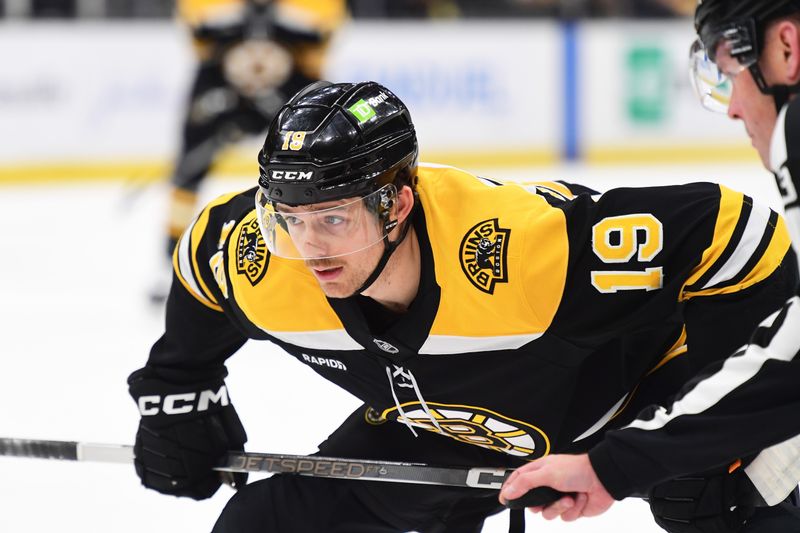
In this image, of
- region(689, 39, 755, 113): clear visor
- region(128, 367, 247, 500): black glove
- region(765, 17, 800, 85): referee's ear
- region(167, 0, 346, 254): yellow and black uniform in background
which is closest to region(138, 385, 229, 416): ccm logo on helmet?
region(128, 367, 247, 500): black glove

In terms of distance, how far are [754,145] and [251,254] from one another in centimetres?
92

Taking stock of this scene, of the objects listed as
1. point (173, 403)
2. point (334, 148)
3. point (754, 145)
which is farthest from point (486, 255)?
point (173, 403)

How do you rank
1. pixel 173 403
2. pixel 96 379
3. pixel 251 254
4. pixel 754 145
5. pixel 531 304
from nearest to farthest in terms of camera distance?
pixel 754 145 → pixel 531 304 → pixel 251 254 → pixel 173 403 → pixel 96 379

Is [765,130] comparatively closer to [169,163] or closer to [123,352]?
[123,352]

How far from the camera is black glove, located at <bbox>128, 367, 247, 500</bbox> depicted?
2387 mm

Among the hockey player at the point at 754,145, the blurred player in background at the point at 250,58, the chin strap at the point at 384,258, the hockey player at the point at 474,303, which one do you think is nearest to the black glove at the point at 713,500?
the hockey player at the point at 754,145

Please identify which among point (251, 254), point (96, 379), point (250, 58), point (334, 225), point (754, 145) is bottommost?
point (96, 379)

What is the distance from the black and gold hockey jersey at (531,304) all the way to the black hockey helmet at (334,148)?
12 centimetres

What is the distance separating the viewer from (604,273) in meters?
1.91

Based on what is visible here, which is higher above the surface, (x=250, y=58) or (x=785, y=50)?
(x=785, y=50)

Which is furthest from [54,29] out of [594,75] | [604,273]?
[604,273]

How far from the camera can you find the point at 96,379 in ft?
13.0

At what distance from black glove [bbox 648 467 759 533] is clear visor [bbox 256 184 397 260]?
2.17 ft

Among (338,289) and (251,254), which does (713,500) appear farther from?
(251,254)
